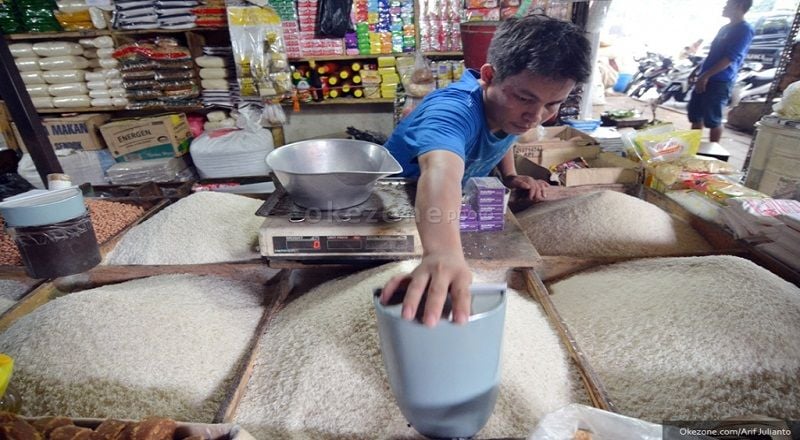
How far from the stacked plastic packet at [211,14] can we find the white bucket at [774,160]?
10.6ft

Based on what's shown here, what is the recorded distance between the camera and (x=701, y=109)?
11.4ft

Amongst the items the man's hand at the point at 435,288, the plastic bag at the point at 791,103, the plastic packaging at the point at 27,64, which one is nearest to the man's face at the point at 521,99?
the man's hand at the point at 435,288

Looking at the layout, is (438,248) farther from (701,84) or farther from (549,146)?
(701,84)

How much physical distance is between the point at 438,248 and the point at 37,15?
11.8 ft

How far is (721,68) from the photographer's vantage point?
319cm

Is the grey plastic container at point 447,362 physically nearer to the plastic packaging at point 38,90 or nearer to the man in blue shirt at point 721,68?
the plastic packaging at point 38,90

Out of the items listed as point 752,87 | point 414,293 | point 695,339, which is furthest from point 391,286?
point 752,87

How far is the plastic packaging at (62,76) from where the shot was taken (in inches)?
110

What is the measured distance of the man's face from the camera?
0.97 meters

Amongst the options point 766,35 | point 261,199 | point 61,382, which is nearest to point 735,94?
point 766,35

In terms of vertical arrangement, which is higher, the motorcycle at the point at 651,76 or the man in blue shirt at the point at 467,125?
the man in blue shirt at the point at 467,125

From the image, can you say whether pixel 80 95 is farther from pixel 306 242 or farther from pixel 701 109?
pixel 701 109

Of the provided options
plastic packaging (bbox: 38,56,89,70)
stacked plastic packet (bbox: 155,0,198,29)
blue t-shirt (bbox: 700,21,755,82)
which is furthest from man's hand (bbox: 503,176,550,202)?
plastic packaging (bbox: 38,56,89,70)

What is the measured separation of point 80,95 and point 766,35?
9.09 metres
